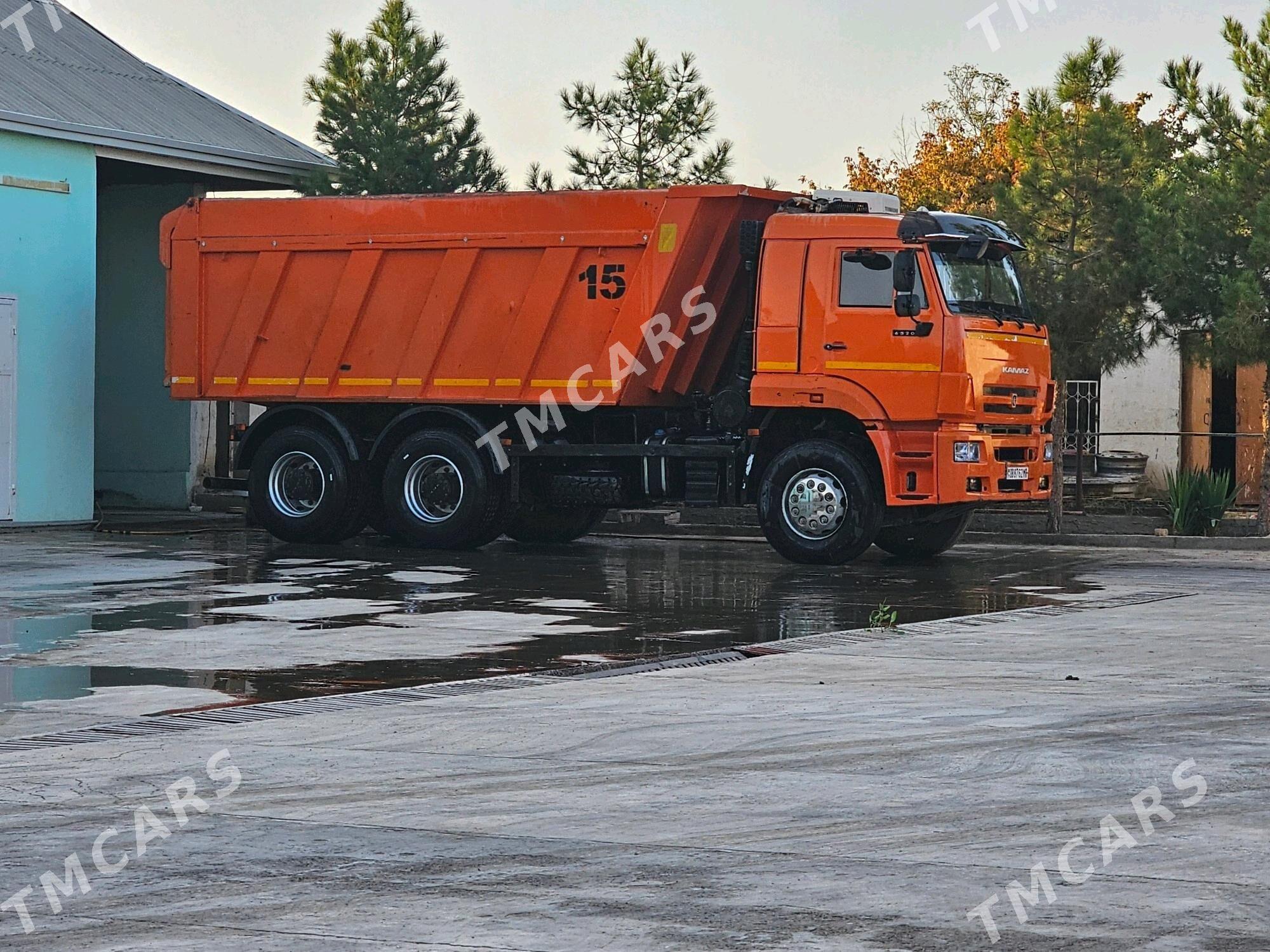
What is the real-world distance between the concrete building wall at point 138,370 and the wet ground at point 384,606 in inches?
183

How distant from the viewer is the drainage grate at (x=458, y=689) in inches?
342

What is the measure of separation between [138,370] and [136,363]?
0.10 meters

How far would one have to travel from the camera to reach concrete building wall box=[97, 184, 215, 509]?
1029 inches

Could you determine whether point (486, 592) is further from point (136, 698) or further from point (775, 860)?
point (775, 860)

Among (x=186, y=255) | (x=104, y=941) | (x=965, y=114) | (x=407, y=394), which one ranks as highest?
(x=965, y=114)

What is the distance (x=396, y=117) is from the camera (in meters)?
26.2

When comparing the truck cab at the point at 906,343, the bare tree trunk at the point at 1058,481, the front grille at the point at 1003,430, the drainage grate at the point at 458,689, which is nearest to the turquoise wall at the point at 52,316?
the truck cab at the point at 906,343

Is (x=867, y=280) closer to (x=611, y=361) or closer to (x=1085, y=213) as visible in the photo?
(x=611, y=361)

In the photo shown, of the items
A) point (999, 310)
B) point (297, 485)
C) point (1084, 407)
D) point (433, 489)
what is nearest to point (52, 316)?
point (297, 485)

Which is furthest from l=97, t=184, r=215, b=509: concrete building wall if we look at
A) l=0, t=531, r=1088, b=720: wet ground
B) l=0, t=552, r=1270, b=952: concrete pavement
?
l=0, t=552, r=1270, b=952: concrete pavement

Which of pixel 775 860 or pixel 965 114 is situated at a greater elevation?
pixel 965 114

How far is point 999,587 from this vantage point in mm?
16609

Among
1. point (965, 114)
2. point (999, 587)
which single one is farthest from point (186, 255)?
point (965, 114)

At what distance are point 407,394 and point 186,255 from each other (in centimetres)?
310
